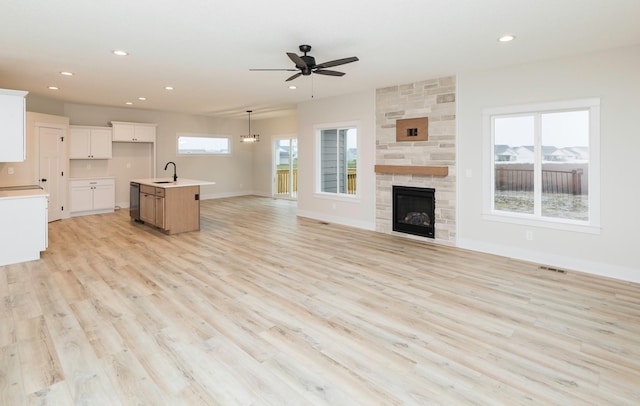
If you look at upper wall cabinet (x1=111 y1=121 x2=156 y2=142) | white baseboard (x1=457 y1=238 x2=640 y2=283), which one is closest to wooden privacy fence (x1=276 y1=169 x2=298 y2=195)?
upper wall cabinet (x1=111 y1=121 x2=156 y2=142)

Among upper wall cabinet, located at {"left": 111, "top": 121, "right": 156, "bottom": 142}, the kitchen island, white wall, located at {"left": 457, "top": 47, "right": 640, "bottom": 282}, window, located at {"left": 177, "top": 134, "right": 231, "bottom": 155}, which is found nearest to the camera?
white wall, located at {"left": 457, "top": 47, "right": 640, "bottom": 282}

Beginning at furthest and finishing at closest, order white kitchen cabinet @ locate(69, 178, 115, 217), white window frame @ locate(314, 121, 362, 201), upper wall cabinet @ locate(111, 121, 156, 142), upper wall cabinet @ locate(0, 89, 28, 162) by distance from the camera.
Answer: upper wall cabinet @ locate(111, 121, 156, 142) < white kitchen cabinet @ locate(69, 178, 115, 217) < white window frame @ locate(314, 121, 362, 201) < upper wall cabinet @ locate(0, 89, 28, 162)

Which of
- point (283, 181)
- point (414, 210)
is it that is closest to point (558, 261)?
point (414, 210)

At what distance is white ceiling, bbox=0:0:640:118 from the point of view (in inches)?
125

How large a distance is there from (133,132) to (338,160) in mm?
5632

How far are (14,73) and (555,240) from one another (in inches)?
328

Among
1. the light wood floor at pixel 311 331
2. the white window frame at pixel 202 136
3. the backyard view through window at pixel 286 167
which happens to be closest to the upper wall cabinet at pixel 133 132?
the white window frame at pixel 202 136

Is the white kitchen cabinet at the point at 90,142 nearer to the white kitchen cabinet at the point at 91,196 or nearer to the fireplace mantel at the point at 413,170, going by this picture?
the white kitchen cabinet at the point at 91,196

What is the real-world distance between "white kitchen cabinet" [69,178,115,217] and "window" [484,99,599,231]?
27.8 ft

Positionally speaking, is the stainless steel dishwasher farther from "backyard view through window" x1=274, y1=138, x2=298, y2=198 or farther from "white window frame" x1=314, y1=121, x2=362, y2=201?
"backyard view through window" x1=274, y1=138, x2=298, y2=198

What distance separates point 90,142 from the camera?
8.66 m

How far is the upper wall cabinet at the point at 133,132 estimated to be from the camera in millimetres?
9094

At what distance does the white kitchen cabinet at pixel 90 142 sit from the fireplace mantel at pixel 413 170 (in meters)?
6.79

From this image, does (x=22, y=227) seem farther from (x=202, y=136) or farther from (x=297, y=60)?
(x=202, y=136)
